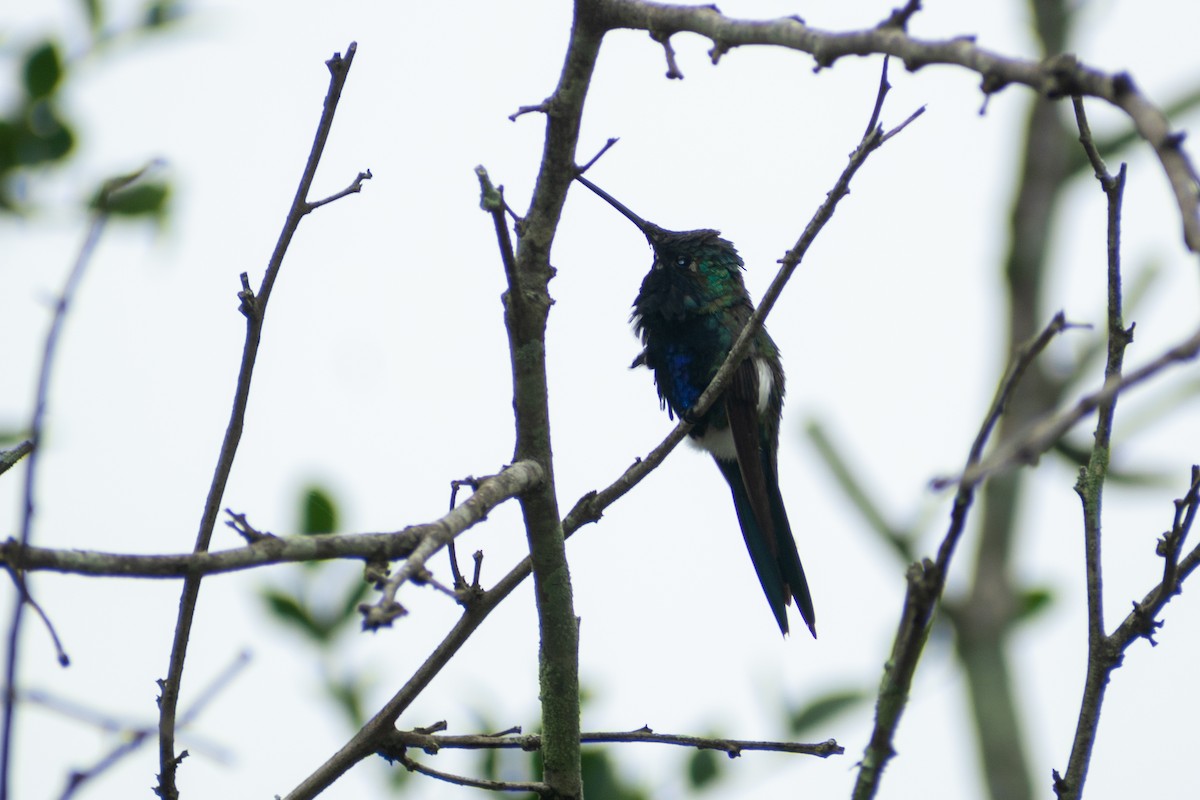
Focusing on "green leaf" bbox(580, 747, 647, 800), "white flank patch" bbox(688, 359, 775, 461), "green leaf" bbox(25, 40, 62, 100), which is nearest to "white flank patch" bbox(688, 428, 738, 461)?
"white flank patch" bbox(688, 359, 775, 461)

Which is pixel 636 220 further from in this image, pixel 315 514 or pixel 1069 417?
pixel 1069 417

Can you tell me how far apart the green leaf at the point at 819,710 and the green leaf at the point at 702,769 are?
427mm

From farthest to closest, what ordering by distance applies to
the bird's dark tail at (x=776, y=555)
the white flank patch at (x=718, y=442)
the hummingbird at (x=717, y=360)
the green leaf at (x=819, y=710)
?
the white flank patch at (x=718, y=442)
the hummingbird at (x=717, y=360)
the bird's dark tail at (x=776, y=555)
the green leaf at (x=819, y=710)

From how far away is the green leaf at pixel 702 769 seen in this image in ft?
14.1

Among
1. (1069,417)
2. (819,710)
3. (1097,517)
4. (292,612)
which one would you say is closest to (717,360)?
(819,710)

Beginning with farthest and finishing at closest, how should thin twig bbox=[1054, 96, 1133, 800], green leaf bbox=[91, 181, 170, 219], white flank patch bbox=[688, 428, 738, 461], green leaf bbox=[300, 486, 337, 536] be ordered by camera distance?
→ white flank patch bbox=[688, 428, 738, 461] < green leaf bbox=[300, 486, 337, 536] < green leaf bbox=[91, 181, 170, 219] < thin twig bbox=[1054, 96, 1133, 800]

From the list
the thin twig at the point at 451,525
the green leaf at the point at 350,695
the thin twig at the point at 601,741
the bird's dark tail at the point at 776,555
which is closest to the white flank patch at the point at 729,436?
the bird's dark tail at the point at 776,555

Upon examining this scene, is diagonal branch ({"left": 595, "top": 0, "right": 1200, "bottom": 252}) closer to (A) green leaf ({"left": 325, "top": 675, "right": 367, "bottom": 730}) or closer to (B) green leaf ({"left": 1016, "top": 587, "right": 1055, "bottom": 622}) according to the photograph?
(A) green leaf ({"left": 325, "top": 675, "right": 367, "bottom": 730})

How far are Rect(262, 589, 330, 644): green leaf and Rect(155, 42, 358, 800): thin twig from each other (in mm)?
1635

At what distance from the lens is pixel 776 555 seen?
20.1 ft

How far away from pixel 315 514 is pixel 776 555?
2728 mm

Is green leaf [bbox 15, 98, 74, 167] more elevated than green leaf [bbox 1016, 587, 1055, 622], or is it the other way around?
green leaf [bbox 15, 98, 74, 167]

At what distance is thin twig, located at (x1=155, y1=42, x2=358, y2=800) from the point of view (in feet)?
7.85

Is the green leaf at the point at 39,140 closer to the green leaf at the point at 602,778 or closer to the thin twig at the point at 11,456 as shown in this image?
the thin twig at the point at 11,456
